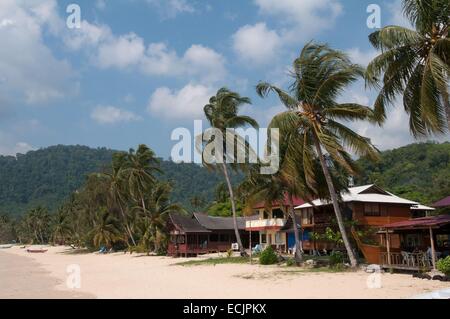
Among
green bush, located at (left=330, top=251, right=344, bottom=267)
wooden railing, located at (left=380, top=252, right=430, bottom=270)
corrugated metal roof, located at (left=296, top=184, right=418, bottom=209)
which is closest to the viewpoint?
wooden railing, located at (left=380, top=252, right=430, bottom=270)

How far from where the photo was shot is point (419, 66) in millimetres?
18328

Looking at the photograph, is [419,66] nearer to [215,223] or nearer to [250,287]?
[250,287]

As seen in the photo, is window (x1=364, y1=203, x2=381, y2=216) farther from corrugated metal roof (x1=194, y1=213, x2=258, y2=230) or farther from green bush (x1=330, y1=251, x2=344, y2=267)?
corrugated metal roof (x1=194, y1=213, x2=258, y2=230)

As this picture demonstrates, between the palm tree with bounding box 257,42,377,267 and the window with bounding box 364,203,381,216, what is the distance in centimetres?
973

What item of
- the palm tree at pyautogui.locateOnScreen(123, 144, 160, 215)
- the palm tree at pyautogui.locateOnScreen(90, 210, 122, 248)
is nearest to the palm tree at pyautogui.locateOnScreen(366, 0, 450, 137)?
the palm tree at pyautogui.locateOnScreen(123, 144, 160, 215)

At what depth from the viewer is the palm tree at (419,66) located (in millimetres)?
16609

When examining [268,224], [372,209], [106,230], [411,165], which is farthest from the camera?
[411,165]

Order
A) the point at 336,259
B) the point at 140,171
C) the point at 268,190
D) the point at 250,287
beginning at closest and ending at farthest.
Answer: the point at 250,287
the point at 336,259
the point at 268,190
the point at 140,171

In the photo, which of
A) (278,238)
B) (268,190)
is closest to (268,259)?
(268,190)

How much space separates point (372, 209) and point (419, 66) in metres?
16.8

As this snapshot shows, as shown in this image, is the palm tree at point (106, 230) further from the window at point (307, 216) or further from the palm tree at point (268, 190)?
the palm tree at point (268, 190)

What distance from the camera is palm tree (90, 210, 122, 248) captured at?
59800 millimetres

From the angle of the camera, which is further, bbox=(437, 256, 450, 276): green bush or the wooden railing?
the wooden railing
